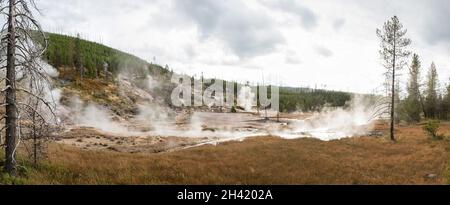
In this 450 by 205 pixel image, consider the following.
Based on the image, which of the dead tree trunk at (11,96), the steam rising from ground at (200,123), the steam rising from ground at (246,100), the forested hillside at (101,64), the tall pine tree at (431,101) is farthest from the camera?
the steam rising from ground at (246,100)

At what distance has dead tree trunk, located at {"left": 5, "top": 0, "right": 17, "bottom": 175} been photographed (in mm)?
14688

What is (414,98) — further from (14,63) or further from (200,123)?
(14,63)

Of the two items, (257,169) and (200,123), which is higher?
(257,169)

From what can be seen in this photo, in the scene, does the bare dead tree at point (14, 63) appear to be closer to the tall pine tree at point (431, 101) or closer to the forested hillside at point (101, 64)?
the tall pine tree at point (431, 101)

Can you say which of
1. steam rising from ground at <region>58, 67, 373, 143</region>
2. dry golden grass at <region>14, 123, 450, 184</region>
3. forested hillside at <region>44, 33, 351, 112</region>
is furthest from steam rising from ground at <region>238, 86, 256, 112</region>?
dry golden grass at <region>14, 123, 450, 184</region>

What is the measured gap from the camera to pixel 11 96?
48.8ft

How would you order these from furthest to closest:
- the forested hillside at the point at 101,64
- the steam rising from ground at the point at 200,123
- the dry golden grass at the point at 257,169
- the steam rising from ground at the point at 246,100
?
the steam rising from ground at the point at 246,100, the forested hillside at the point at 101,64, the steam rising from ground at the point at 200,123, the dry golden grass at the point at 257,169

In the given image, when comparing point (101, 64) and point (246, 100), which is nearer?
point (101, 64)

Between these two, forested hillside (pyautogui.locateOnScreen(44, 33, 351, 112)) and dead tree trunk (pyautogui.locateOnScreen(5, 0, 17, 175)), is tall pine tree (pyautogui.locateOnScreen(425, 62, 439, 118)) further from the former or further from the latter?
dead tree trunk (pyautogui.locateOnScreen(5, 0, 17, 175))

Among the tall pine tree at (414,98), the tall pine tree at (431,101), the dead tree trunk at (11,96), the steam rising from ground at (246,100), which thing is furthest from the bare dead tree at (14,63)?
the steam rising from ground at (246,100)

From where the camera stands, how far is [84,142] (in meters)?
46.4

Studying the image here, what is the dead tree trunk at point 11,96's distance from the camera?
14.7m

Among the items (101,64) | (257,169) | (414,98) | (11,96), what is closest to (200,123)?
(414,98)
